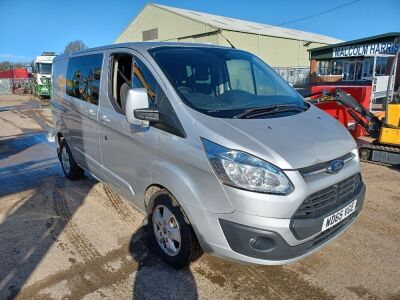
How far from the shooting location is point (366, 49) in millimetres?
23828

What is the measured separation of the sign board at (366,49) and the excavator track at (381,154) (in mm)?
17219

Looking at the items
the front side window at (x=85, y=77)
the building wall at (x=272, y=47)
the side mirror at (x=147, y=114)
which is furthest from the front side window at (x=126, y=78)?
the building wall at (x=272, y=47)

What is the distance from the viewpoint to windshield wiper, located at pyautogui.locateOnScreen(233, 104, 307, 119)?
2.86 meters

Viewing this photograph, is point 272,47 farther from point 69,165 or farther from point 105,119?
point 105,119

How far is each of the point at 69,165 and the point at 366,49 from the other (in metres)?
24.3

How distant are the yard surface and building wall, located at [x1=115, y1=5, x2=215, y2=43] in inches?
1123

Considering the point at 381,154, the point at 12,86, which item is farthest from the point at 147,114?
the point at 12,86

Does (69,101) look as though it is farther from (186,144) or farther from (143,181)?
(186,144)

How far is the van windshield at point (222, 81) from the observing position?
3020mm

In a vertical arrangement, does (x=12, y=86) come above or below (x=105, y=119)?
above

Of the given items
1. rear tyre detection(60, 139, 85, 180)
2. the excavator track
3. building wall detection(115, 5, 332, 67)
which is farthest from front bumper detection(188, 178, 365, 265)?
building wall detection(115, 5, 332, 67)

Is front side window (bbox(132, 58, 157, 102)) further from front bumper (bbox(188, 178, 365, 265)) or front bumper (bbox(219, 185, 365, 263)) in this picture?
front bumper (bbox(219, 185, 365, 263))

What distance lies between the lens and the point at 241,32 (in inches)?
1286

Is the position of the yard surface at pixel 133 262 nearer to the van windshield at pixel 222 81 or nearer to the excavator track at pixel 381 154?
the excavator track at pixel 381 154
